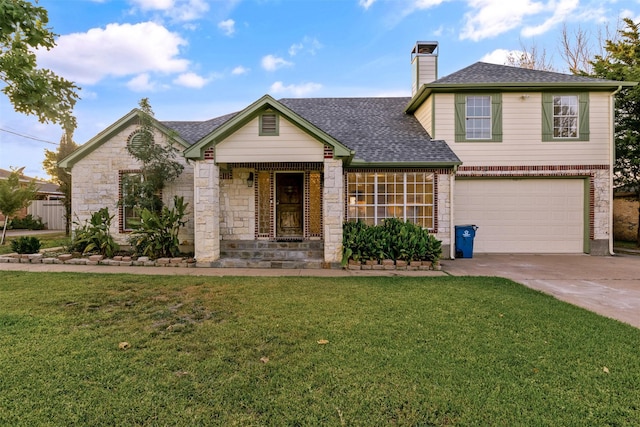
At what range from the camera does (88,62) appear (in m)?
11.1

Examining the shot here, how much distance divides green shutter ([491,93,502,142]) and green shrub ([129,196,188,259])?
33.7 ft

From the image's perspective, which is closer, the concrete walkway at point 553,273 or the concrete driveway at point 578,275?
the concrete driveway at point 578,275

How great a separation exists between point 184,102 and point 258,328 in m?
17.5

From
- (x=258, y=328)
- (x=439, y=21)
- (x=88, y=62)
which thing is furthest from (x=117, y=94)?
(x=258, y=328)

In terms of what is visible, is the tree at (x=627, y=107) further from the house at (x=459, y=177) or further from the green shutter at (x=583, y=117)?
the green shutter at (x=583, y=117)

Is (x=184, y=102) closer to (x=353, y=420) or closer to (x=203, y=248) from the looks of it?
(x=203, y=248)

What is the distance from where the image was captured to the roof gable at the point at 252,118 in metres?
7.72

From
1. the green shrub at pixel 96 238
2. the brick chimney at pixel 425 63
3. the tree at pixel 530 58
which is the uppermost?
the tree at pixel 530 58

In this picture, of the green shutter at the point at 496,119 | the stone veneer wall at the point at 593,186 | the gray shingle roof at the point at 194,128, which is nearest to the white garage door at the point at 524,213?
the stone veneer wall at the point at 593,186

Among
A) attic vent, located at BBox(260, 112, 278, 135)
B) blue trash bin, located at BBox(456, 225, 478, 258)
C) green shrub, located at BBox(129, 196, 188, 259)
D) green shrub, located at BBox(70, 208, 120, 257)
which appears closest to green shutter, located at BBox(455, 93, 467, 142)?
blue trash bin, located at BBox(456, 225, 478, 258)

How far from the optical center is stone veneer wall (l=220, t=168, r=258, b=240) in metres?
9.95

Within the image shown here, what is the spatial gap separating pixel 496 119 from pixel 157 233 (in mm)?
11235

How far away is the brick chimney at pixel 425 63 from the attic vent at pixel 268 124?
24.1 ft

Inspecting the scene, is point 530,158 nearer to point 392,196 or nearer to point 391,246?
point 392,196
